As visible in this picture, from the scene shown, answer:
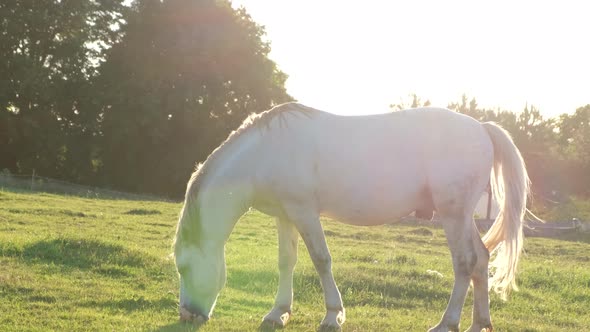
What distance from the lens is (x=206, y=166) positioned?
235 inches

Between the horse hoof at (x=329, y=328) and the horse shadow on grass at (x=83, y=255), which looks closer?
the horse hoof at (x=329, y=328)

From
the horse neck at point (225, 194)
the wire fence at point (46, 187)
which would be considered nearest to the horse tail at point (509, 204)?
the horse neck at point (225, 194)

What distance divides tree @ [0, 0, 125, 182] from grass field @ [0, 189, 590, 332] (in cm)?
1872

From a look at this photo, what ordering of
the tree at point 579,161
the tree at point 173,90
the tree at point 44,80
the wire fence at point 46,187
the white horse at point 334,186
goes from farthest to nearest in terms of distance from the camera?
the tree at point 579,161, the tree at point 173,90, the tree at point 44,80, the wire fence at point 46,187, the white horse at point 334,186

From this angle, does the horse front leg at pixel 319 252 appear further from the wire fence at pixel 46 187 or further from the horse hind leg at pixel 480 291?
the wire fence at pixel 46 187

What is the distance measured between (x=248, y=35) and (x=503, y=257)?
3163 cm

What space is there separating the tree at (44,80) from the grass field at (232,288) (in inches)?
737

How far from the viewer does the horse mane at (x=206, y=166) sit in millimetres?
5793

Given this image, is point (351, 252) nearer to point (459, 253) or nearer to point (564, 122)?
point (459, 253)

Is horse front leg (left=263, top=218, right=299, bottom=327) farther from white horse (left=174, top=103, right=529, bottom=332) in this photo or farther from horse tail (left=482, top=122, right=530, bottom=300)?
horse tail (left=482, top=122, right=530, bottom=300)

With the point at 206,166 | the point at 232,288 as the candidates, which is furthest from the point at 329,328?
the point at 232,288

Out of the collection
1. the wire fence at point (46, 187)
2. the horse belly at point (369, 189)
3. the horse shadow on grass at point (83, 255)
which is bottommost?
the horse shadow on grass at point (83, 255)

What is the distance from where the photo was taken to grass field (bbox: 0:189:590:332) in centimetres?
→ 605

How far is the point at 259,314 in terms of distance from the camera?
6.73m
